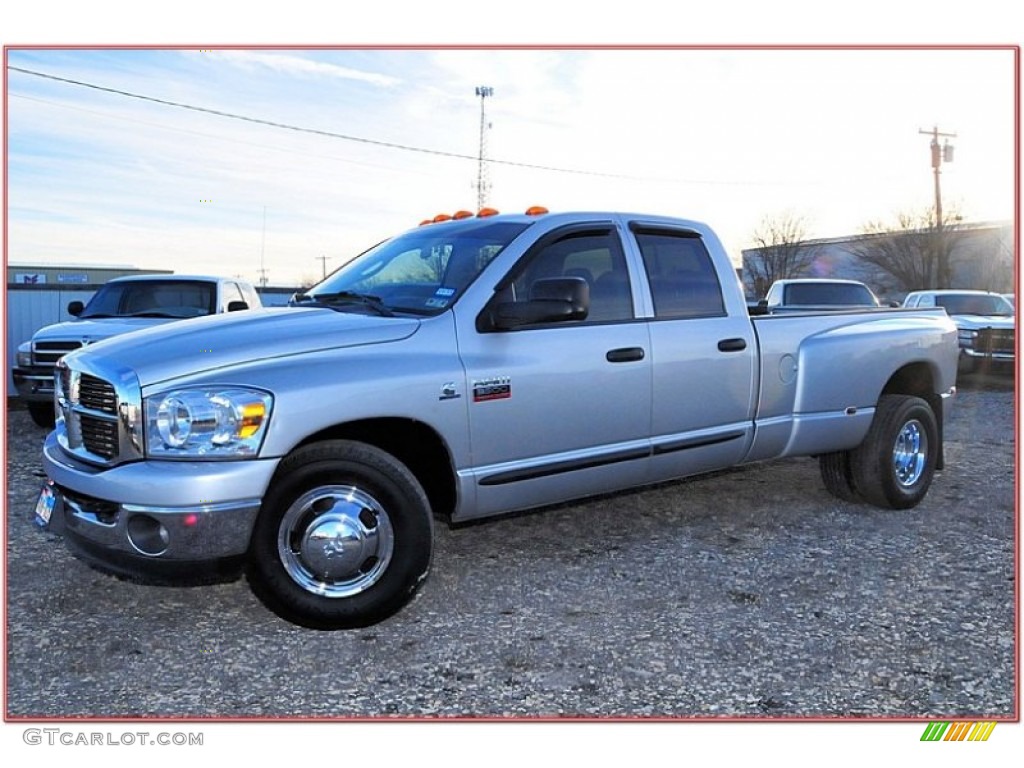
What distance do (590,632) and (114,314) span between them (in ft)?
26.0

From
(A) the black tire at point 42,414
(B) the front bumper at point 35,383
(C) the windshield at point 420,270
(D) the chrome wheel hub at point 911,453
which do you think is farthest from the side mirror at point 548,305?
(A) the black tire at point 42,414

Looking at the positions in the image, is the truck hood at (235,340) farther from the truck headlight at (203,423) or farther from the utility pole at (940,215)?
the utility pole at (940,215)

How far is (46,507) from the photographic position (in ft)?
12.9

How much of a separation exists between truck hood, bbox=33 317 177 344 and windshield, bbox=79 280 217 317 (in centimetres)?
23

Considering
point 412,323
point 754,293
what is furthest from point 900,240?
point 412,323

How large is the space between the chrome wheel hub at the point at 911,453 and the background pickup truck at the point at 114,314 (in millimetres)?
6938

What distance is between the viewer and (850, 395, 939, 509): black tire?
5.78 m

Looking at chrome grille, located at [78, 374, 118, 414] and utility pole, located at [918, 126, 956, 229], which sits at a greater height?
utility pole, located at [918, 126, 956, 229]

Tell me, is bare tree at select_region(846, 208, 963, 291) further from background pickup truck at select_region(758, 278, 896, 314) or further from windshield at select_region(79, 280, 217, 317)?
windshield at select_region(79, 280, 217, 317)

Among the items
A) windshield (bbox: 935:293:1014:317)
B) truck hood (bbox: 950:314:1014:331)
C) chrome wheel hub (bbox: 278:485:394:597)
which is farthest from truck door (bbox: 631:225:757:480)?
windshield (bbox: 935:293:1014:317)

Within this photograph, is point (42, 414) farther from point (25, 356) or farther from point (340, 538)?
point (340, 538)

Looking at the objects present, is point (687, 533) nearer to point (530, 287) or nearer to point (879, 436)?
point (879, 436)

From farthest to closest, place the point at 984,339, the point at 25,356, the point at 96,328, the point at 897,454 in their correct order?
1. the point at 984,339
2. the point at 25,356
3. the point at 96,328
4. the point at 897,454
